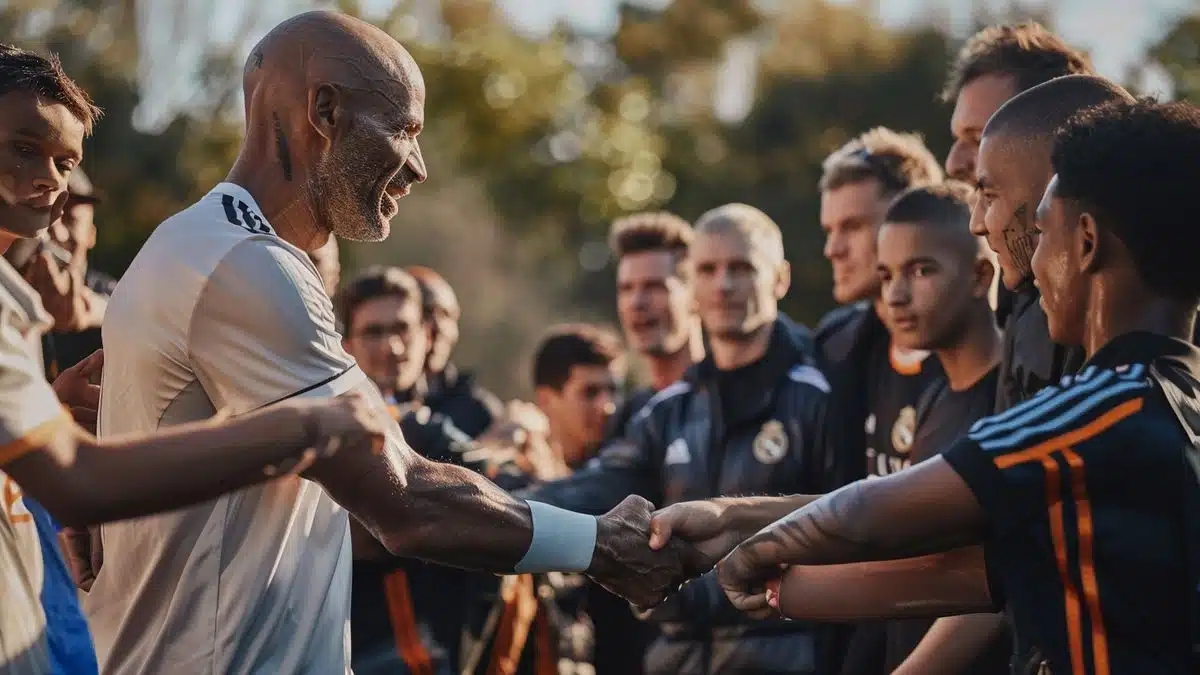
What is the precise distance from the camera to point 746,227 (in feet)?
24.4

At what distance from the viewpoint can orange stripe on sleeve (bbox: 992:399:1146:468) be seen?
9.64 ft

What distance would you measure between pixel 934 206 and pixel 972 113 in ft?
1.26

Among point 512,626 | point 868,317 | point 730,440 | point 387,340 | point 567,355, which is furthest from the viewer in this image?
point 567,355

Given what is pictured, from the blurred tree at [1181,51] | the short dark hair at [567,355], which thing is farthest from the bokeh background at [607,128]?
the short dark hair at [567,355]

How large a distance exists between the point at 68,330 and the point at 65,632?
1.86 metres

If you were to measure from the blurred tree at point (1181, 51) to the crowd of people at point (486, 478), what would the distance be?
15.4 meters

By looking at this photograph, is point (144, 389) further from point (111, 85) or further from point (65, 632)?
point (111, 85)

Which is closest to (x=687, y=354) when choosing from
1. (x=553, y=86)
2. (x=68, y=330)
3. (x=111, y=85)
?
(x=68, y=330)

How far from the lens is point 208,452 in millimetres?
2686

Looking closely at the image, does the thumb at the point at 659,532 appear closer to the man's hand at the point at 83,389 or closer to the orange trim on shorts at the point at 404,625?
the man's hand at the point at 83,389

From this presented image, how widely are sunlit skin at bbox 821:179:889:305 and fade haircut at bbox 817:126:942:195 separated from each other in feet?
0.17

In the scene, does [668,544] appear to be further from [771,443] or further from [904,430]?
[771,443]

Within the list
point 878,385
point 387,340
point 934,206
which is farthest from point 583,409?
point 934,206

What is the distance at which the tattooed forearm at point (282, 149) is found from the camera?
378 centimetres
